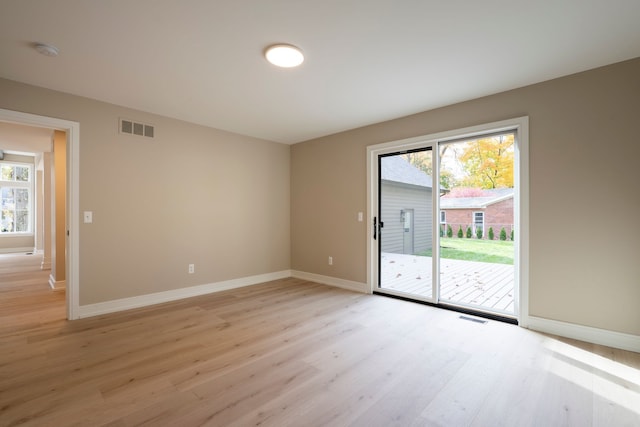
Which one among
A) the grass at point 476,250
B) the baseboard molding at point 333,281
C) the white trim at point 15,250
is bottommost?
A: the baseboard molding at point 333,281

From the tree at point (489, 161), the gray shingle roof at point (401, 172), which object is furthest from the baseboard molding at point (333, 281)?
the tree at point (489, 161)

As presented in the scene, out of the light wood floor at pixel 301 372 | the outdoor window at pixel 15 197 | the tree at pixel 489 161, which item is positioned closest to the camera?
the light wood floor at pixel 301 372

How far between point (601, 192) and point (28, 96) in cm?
589

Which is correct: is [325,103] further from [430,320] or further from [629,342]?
[629,342]

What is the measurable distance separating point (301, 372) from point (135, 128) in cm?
364

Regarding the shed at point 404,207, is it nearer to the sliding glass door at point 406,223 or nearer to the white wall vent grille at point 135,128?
the sliding glass door at point 406,223

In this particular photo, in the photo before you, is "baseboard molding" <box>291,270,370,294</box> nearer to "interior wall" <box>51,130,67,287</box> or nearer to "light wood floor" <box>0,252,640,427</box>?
"light wood floor" <box>0,252,640,427</box>

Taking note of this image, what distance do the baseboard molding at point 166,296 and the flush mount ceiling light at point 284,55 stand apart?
11.1ft

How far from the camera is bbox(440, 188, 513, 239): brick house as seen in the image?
342 centimetres

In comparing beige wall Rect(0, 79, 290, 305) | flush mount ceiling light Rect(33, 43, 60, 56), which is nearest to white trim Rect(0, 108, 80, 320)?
beige wall Rect(0, 79, 290, 305)

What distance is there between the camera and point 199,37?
2.24 metres

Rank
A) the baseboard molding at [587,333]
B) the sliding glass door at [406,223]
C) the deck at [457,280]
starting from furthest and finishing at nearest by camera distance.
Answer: the sliding glass door at [406,223] → the deck at [457,280] → the baseboard molding at [587,333]

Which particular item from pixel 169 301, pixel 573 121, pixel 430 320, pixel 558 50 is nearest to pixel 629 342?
pixel 430 320

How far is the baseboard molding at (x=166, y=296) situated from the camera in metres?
3.44
